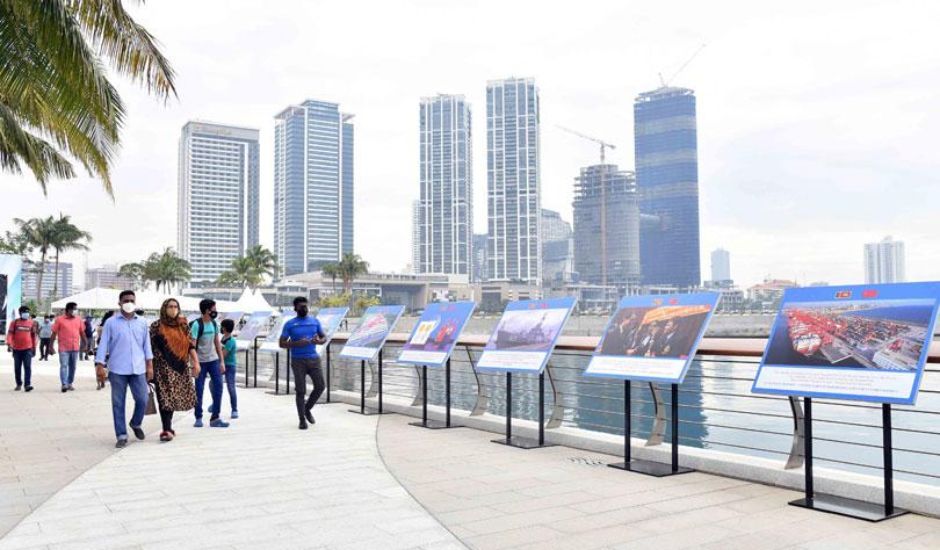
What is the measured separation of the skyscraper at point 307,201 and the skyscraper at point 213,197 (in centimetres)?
1536

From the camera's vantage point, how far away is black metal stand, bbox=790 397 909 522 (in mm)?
4477

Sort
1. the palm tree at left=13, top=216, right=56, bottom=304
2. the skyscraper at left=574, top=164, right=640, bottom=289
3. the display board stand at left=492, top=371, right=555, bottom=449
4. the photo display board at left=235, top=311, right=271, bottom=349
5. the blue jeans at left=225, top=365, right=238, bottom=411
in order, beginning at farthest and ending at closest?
the skyscraper at left=574, top=164, right=640, bottom=289 < the palm tree at left=13, top=216, right=56, bottom=304 < the photo display board at left=235, top=311, right=271, bottom=349 < the blue jeans at left=225, top=365, right=238, bottom=411 < the display board stand at left=492, top=371, right=555, bottom=449

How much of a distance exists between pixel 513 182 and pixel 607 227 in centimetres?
2585

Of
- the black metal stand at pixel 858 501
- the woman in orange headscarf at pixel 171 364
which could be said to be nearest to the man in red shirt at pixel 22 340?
the woman in orange headscarf at pixel 171 364

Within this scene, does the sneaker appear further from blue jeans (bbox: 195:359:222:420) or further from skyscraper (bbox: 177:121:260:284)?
skyscraper (bbox: 177:121:260:284)

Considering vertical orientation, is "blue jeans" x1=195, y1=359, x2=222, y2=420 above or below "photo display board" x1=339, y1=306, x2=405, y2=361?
below

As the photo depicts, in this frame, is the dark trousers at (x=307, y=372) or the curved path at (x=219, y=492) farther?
the dark trousers at (x=307, y=372)

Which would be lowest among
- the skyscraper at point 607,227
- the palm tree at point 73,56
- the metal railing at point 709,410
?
the metal railing at point 709,410

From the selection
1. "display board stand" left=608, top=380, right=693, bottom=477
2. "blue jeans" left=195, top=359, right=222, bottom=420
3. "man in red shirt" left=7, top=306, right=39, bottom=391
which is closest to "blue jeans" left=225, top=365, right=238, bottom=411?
"blue jeans" left=195, top=359, right=222, bottom=420

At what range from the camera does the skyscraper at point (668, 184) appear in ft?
572

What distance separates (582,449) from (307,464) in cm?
254

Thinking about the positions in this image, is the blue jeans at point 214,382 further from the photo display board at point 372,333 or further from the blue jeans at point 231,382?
the photo display board at point 372,333

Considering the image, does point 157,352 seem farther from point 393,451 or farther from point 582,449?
point 582,449

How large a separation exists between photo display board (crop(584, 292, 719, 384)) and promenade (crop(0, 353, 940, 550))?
2.69 ft
